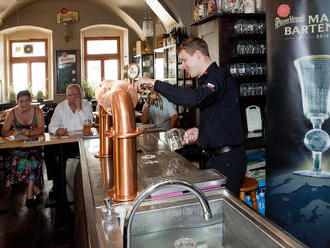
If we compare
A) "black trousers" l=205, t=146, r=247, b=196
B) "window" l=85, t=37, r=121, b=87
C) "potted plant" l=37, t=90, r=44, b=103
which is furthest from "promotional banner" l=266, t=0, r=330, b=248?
"window" l=85, t=37, r=121, b=87

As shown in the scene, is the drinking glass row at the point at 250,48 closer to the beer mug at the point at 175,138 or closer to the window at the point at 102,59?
the beer mug at the point at 175,138

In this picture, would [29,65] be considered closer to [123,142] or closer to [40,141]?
[40,141]

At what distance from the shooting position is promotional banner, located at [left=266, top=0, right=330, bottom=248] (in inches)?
90.6

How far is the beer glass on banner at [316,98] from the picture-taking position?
229cm

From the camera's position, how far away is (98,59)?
1224 cm

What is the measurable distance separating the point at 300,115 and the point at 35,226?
9.05ft

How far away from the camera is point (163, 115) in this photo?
5000 millimetres

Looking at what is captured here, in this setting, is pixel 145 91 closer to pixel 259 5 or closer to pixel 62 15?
pixel 259 5

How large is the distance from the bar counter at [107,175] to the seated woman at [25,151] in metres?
1.87

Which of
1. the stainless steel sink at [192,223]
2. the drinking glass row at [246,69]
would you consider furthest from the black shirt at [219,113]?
the drinking glass row at [246,69]

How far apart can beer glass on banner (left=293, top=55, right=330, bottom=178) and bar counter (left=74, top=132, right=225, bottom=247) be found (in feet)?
2.93

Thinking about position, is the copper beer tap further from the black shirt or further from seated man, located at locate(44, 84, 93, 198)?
seated man, located at locate(44, 84, 93, 198)

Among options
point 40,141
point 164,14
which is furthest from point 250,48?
point 164,14

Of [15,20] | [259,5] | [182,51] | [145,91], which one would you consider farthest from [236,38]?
[15,20]
